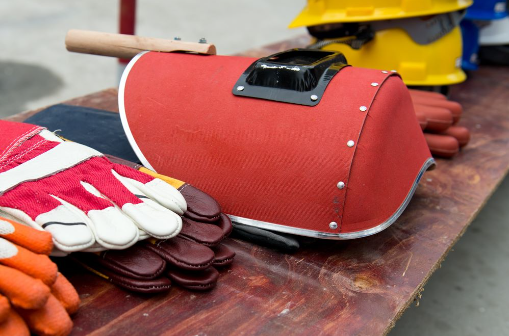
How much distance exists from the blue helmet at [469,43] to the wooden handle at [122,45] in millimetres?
1316

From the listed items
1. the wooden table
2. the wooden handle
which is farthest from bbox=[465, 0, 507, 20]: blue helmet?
the wooden handle


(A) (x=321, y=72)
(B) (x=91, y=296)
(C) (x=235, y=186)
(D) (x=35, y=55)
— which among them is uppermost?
(A) (x=321, y=72)

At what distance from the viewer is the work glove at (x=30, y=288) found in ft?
2.52

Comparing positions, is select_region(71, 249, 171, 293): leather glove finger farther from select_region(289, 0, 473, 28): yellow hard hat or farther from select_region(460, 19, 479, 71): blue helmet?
select_region(460, 19, 479, 71): blue helmet

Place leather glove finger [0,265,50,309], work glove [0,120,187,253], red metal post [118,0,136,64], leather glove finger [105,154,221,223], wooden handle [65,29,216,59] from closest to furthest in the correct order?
1. leather glove finger [0,265,50,309]
2. work glove [0,120,187,253]
3. leather glove finger [105,154,221,223]
4. wooden handle [65,29,216,59]
5. red metal post [118,0,136,64]

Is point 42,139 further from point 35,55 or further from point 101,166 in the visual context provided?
point 35,55

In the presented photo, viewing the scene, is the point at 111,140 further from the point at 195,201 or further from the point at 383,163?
the point at 383,163

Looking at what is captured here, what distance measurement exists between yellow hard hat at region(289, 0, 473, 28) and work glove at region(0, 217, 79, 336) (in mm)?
1184

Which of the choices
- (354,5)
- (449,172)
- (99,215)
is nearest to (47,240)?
(99,215)

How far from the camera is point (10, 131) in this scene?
1087 mm

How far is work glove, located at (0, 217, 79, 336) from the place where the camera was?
0.77 metres

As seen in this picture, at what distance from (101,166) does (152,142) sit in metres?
0.16

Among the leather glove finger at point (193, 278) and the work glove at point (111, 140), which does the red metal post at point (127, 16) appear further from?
the leather glove finger at point (193, 278)

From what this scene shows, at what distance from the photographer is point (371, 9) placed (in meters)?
1.72
